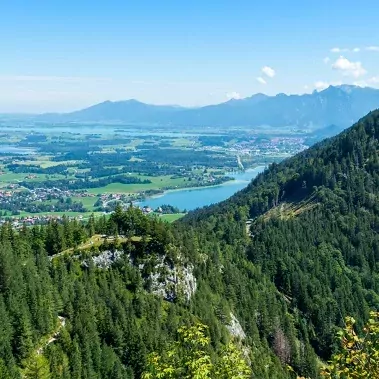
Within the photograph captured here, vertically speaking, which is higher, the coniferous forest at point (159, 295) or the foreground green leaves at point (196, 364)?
the foreground green leaves at point (196, 364)

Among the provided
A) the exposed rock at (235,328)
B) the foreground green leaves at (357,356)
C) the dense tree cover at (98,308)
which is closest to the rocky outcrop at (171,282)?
the dense tree cover at (98,308)

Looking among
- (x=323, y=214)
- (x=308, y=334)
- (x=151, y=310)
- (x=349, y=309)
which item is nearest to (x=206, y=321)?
(x=151, y=310)

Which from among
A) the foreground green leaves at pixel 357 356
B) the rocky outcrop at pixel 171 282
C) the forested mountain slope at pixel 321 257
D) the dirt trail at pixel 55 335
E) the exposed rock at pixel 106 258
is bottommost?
the forested mountain slope at pixel 321 257

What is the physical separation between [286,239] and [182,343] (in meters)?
150

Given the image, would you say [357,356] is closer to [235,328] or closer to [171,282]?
[171,282]

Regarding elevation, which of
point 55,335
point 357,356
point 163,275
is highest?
point 357,356

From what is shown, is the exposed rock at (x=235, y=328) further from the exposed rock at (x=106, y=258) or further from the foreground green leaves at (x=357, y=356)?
the foreground green leaves at (x=357, y=356)

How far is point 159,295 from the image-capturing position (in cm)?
8981

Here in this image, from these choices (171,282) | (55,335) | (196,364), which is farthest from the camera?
(171,282)

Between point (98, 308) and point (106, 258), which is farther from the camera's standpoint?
point (106, 258)

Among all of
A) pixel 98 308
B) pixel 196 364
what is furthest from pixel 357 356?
pixel 98 308

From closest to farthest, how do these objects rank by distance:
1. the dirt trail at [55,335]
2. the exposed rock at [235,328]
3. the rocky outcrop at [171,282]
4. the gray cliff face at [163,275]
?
1. the dirt trail at [55,335]
2. the gray cliff face at [163,275]
3. the rocky outcrop at [171,282]
4. the exposed rock at [235,328]

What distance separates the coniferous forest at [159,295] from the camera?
6203cm

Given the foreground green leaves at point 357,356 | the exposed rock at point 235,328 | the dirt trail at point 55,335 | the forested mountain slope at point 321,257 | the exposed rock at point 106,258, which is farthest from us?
the forested mountain slope at point 321,257
